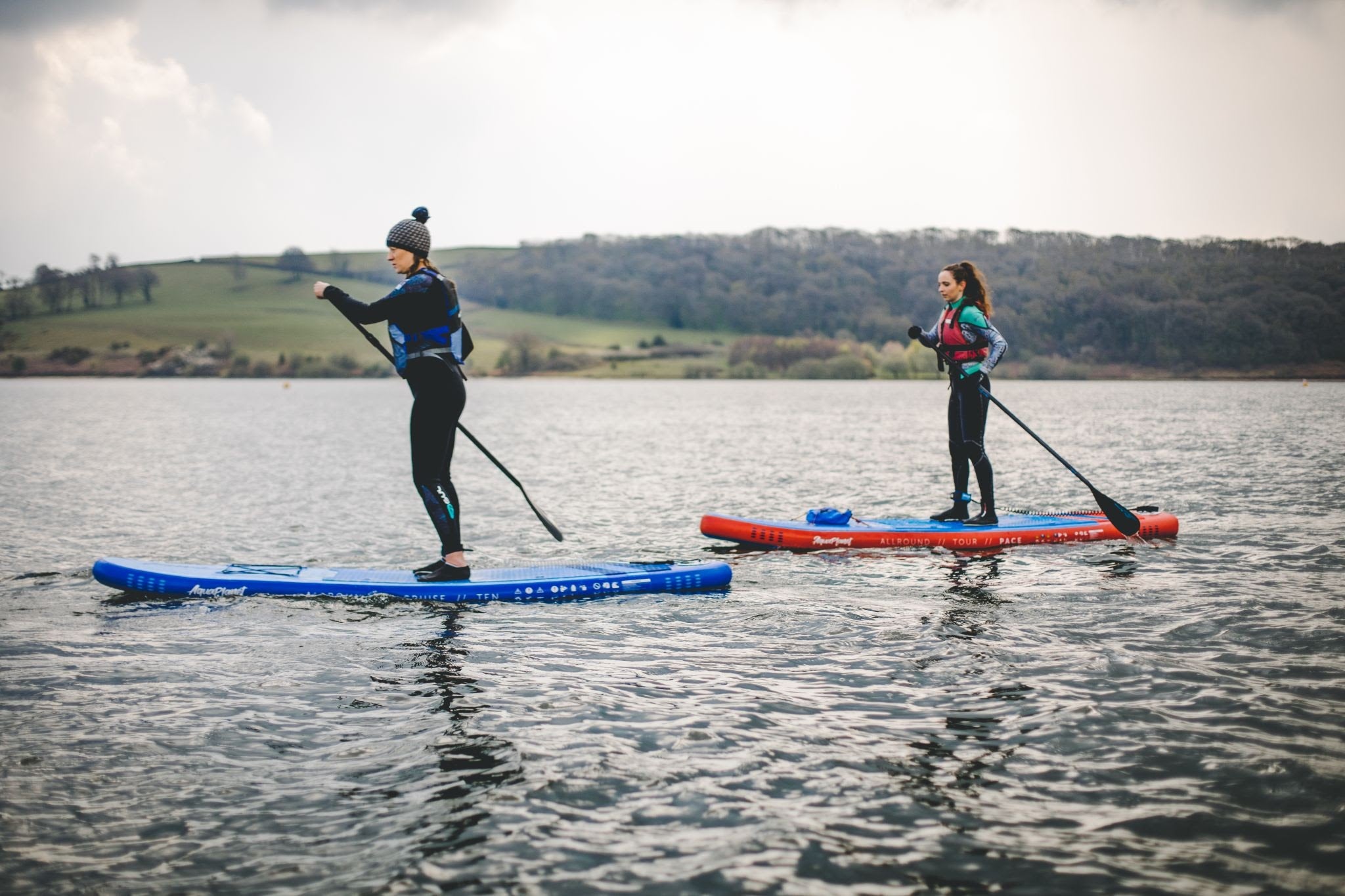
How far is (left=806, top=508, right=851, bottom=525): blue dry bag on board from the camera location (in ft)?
45.0

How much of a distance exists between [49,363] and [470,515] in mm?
136149

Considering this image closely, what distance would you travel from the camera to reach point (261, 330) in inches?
5551

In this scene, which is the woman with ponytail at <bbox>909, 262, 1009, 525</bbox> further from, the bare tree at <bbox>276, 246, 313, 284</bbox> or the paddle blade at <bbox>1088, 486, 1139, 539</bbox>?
the bare tree at <bbox>276, 246, 313, 284</bbox>

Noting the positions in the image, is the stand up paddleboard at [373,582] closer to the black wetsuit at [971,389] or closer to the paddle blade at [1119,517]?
the black wetsuit at [971,389]

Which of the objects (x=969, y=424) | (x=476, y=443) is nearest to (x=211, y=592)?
(x=476, y=443)

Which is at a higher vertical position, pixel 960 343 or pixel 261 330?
pixel 261 330

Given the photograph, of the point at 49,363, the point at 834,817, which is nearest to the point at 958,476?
the point at 834,817

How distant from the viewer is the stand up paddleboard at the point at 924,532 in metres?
13.5

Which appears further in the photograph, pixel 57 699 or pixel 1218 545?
pixel 1218 545

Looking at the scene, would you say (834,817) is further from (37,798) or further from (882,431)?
(882,431)

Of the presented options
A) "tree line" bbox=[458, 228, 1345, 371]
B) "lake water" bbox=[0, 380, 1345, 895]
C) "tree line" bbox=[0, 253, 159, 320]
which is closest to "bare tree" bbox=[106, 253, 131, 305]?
"tree line" bbox=[0, 253, 159, 320]

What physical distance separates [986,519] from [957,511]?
419 mm

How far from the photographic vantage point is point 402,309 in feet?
31.9

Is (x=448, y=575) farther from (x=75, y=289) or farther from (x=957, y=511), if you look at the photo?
(x=75, y=289)
